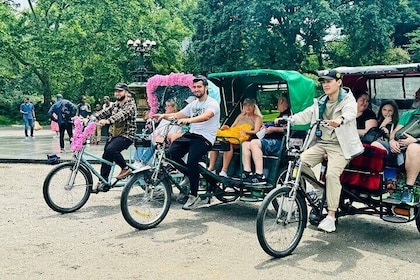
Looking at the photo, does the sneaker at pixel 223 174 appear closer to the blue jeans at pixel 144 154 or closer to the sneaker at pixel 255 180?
the sneaker at pixel 255 180

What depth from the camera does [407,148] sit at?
575 cm

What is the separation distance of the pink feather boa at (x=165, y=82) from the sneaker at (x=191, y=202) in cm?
246

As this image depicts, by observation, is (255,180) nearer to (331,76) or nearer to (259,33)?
(331,76)

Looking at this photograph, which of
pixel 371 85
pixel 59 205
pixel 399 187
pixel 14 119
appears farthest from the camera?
pixel 14 119

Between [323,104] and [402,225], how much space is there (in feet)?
6.93

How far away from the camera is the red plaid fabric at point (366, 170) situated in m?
5.73

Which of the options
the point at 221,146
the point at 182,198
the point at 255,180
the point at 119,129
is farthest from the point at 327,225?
the point at 119,129

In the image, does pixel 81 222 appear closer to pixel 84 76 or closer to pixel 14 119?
pixel 84 76

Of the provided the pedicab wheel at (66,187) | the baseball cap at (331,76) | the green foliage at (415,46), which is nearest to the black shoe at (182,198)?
the pedicab wheel at (66,187)

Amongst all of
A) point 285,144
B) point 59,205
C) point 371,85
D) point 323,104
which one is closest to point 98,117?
point 59,205

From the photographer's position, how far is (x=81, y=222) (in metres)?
6.57

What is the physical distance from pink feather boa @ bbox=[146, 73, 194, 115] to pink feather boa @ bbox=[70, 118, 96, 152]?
6.58ft

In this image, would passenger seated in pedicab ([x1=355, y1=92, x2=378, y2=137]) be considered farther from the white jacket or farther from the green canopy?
the white jacket

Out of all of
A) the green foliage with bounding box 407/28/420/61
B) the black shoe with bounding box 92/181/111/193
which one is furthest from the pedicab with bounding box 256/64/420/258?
the green foliage with bounding box 407/28/420/61
